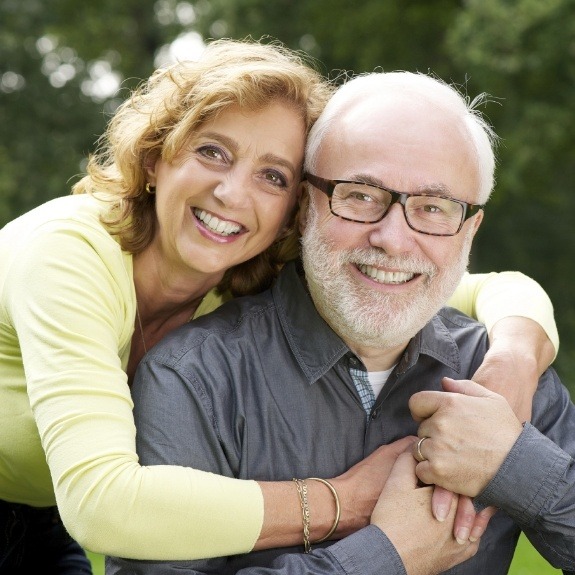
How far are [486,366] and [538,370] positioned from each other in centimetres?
17

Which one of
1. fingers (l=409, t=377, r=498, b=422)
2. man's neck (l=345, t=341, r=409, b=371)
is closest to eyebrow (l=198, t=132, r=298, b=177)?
man's neck (l=345, t=341, r=409, b=371)

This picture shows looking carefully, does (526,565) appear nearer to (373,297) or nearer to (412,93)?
(373,297)

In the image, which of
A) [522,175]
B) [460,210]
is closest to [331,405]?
[460,210]

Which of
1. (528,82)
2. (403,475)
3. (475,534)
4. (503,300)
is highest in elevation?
(503,300)

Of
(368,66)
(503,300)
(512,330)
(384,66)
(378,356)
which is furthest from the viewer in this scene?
(384,66)

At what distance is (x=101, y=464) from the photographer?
209 centimetres

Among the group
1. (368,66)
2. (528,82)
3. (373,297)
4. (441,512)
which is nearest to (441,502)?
(441,512)

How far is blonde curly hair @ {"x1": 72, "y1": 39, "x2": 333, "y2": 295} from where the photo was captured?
2533 millimetres

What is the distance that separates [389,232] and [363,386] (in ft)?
1.49

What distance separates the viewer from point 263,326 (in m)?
2.63

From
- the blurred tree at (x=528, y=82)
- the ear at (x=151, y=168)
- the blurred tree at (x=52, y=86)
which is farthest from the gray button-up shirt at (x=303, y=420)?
the blurred tree at (x=52, y=86)

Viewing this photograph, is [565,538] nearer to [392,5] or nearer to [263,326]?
[263,326]

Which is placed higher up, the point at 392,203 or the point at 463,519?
the point at 392,203

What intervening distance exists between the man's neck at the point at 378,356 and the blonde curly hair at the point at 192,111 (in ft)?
1.34
